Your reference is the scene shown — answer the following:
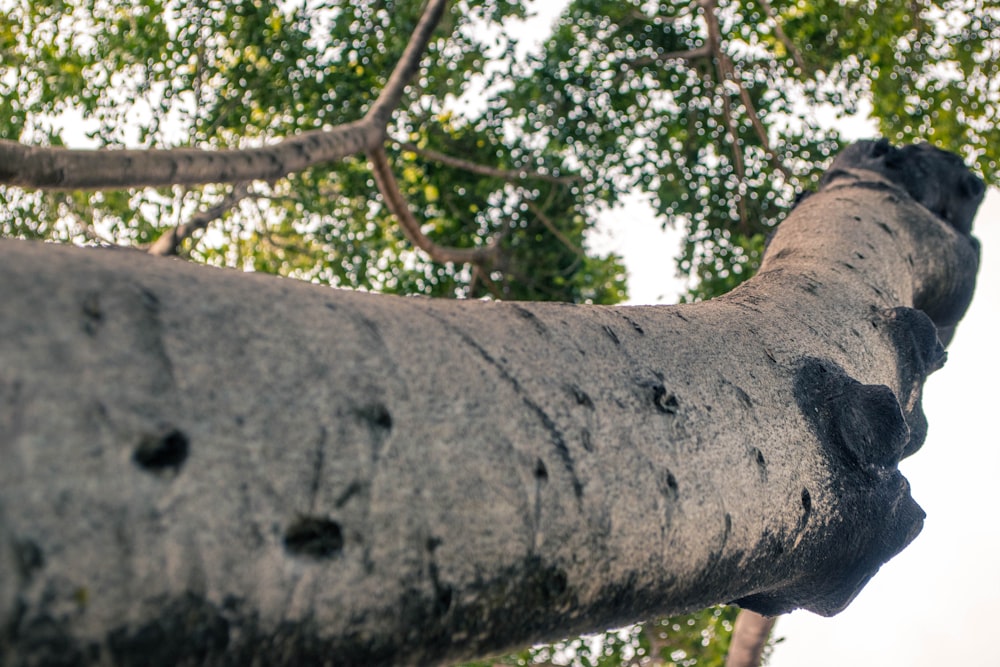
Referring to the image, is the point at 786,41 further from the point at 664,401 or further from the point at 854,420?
the point at 664,401

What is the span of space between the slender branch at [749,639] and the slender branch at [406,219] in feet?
10.1

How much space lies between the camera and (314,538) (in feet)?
2.80

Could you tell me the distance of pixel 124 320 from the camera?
84 centimetres

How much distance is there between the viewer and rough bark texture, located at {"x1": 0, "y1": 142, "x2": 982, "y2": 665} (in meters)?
0.74

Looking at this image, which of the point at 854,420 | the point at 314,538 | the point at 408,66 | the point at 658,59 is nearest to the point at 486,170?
the point at 408,66

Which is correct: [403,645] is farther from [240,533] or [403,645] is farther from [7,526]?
[7,526]

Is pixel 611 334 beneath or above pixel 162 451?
above

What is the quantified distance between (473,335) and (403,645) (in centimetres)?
43

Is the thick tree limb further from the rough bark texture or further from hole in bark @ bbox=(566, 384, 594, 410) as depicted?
hole in bark @ bbox=(566, 384, 594, 410)

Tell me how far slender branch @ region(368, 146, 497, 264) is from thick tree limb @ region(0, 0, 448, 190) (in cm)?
34

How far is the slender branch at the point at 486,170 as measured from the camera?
5555mm

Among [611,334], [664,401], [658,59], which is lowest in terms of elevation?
[664,401]

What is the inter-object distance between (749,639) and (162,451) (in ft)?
13.1

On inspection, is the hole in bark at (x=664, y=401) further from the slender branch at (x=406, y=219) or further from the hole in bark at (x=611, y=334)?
the slender branch at (x=406, y=219)
